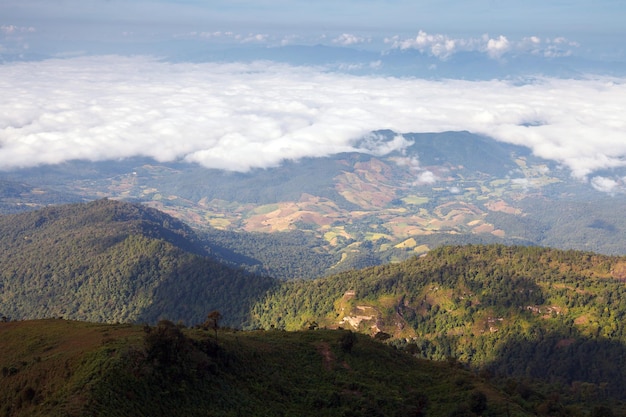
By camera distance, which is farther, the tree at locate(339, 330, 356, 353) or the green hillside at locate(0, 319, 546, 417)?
the tree at locate(339, 330, 356, 353)

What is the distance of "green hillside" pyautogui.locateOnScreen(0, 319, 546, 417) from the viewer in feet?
214

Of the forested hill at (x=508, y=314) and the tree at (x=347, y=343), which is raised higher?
the tree at (x=347, y=343)

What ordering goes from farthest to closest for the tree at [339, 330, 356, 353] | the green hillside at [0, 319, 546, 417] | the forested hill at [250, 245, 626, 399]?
1. the forested hill at [250, 245, 626, 399]
2. the tree at [339, 330, 356, 353]
3. the green hillside at [0, 319, 546, 417]

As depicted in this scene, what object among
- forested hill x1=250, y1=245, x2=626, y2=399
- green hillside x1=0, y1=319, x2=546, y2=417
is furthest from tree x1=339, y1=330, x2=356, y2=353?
forested hill x1=250, y1=245, x2=626, y2=399

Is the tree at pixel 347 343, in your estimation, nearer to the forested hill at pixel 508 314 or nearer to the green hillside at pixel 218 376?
the green hillside at pixel 218 376

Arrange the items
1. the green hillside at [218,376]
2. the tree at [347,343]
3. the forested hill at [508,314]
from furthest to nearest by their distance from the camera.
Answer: the forested hill at [508,314], the tree at [347,343], the green hillside at [218,376]

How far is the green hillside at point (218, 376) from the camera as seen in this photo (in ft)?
214

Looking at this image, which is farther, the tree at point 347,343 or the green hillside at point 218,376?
the tree at point 347,343

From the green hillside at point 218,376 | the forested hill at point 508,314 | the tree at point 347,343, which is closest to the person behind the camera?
the green hillside at point 218,376

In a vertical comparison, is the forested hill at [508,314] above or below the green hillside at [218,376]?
below

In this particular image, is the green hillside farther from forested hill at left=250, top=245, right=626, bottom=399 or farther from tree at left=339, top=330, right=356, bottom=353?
forested hill at left=250, top=245, right=626, bottom=399

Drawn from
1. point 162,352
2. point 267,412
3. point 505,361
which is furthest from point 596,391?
point 162,352

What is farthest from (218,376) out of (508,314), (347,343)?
(508,314)

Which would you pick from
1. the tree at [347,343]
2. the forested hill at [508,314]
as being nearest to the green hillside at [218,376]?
the tree at [347,343]
